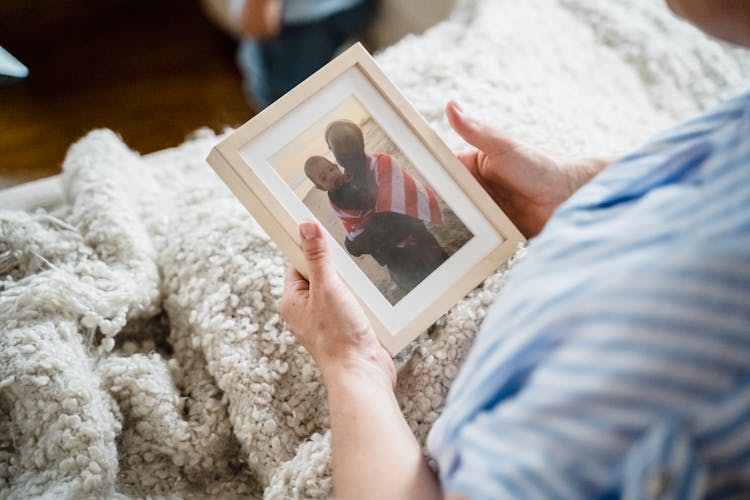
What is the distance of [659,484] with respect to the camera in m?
0.37

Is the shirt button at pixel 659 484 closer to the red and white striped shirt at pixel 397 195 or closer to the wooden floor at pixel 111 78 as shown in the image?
the red and white striped shirt at pixel 397 195

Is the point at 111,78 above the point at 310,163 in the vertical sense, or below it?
above

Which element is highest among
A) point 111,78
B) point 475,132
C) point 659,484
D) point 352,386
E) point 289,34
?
point 111,78

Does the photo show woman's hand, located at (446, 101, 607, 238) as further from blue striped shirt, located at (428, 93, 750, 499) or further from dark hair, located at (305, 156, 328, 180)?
blue striped shirt, located at (428, 93, 750, 499)

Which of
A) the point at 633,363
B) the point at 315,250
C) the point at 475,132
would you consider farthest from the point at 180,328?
the point at 633,363

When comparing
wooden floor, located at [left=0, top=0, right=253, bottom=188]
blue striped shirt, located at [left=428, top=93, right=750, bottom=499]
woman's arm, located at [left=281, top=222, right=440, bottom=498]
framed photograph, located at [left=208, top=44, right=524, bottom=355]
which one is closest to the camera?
blue striped shirt, located at [left=428, top=93, right=750, bottom=499]

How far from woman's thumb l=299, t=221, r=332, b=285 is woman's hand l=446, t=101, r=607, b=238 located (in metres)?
0.23

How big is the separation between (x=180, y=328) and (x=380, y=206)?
285mm

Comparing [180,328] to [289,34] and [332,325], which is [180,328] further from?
[289,34]

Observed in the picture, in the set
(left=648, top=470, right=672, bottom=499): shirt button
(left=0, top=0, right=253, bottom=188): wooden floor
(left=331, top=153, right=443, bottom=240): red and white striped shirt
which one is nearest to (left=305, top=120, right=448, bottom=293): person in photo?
(left=331, top=153, right=443, bottom=240): red and white striped shirt

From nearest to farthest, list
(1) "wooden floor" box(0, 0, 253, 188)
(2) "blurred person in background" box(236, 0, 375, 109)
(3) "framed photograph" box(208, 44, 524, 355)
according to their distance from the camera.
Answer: (3) "framed photograph" box(208, 44, 524, 355), (2) "blurred person in background" box(236, 0, 375, 109), (1) "wooden floor" box(0, 0, 253, 188)

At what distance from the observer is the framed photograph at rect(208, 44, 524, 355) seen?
65cm

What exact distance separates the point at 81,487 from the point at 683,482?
0.51m

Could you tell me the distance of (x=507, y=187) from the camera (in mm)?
758
